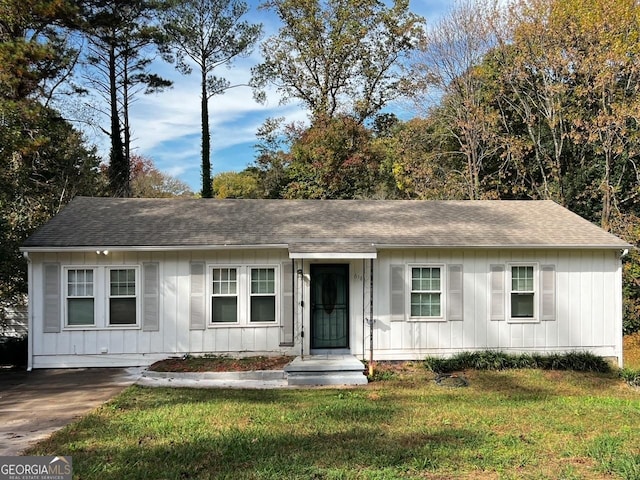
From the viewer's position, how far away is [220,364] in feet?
34.4

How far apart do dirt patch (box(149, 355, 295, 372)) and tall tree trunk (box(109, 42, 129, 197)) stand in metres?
16.5

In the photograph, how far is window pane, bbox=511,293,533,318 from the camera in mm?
11688

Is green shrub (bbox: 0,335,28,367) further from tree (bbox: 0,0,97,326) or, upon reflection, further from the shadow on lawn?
the shadow on lawn

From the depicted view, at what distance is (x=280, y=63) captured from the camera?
2916cm

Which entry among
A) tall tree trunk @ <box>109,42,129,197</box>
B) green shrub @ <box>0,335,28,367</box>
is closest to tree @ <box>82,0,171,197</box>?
tall tree trunk @ <box>109,42,129,197</box>

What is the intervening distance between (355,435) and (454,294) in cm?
599

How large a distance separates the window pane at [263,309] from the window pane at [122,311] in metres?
2.73

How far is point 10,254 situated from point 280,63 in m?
21.3

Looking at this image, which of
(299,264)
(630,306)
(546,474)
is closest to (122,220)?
(299,264)

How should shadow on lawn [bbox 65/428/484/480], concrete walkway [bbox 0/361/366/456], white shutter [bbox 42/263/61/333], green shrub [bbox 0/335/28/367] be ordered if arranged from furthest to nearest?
green shrub [bbox 0/335/28/367] < white shutter [bbox 42/263/61/333] < concrete walkway [bbox 0/361/366/456] < shadow on lawn [bbox 65/428/484/480]

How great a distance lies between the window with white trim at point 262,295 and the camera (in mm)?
11406

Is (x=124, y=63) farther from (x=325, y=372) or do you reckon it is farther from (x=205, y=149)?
(x=325, y=372)

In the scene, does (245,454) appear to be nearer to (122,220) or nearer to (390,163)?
(122,220)

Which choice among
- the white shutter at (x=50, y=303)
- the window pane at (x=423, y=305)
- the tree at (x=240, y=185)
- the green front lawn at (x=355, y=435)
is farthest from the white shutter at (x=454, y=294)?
the tree at (x=240, y=185)
